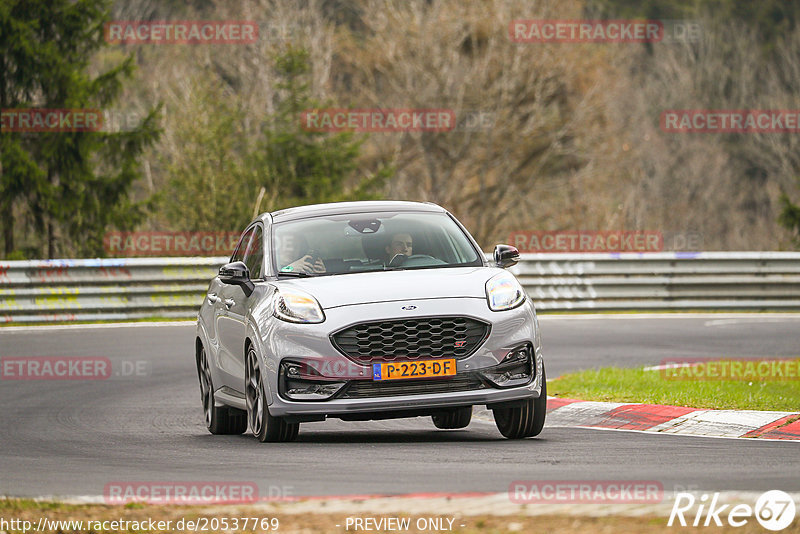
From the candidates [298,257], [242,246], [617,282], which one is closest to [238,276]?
[298,257]

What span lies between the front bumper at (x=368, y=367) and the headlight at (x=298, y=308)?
0.06m

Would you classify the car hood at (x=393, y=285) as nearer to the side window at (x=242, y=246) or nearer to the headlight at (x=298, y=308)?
the headlight at (x=298, y=308)

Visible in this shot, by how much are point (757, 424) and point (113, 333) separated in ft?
42.5

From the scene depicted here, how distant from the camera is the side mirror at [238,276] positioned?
1084 cm

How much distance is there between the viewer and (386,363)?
9.61 m

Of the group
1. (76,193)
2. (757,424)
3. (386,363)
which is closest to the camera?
(386,363)

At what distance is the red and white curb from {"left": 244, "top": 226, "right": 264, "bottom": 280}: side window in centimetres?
276

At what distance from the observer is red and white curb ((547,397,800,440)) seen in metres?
10.5

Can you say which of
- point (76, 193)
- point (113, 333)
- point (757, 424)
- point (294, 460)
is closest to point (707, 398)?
point (757, 424)

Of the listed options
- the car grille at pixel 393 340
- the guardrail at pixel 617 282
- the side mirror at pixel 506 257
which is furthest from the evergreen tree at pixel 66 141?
the car grille at pixel 393 340

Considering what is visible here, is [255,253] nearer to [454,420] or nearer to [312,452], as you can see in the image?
[454,420]

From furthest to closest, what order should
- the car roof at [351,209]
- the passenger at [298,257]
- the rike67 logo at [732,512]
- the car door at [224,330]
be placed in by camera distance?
the car roof at [351,209] < the car door at [224,330] < the passenger at [298,257] < the rike67 logo at [732,512]

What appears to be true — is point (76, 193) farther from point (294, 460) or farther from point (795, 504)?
point (795, 504)

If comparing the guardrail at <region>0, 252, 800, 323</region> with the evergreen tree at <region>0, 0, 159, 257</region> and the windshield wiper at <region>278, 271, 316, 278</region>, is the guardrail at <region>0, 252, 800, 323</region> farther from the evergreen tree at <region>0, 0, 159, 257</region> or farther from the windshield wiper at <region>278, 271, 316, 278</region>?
the windshield wiper at <region>278, 271, 316, 278</region>
